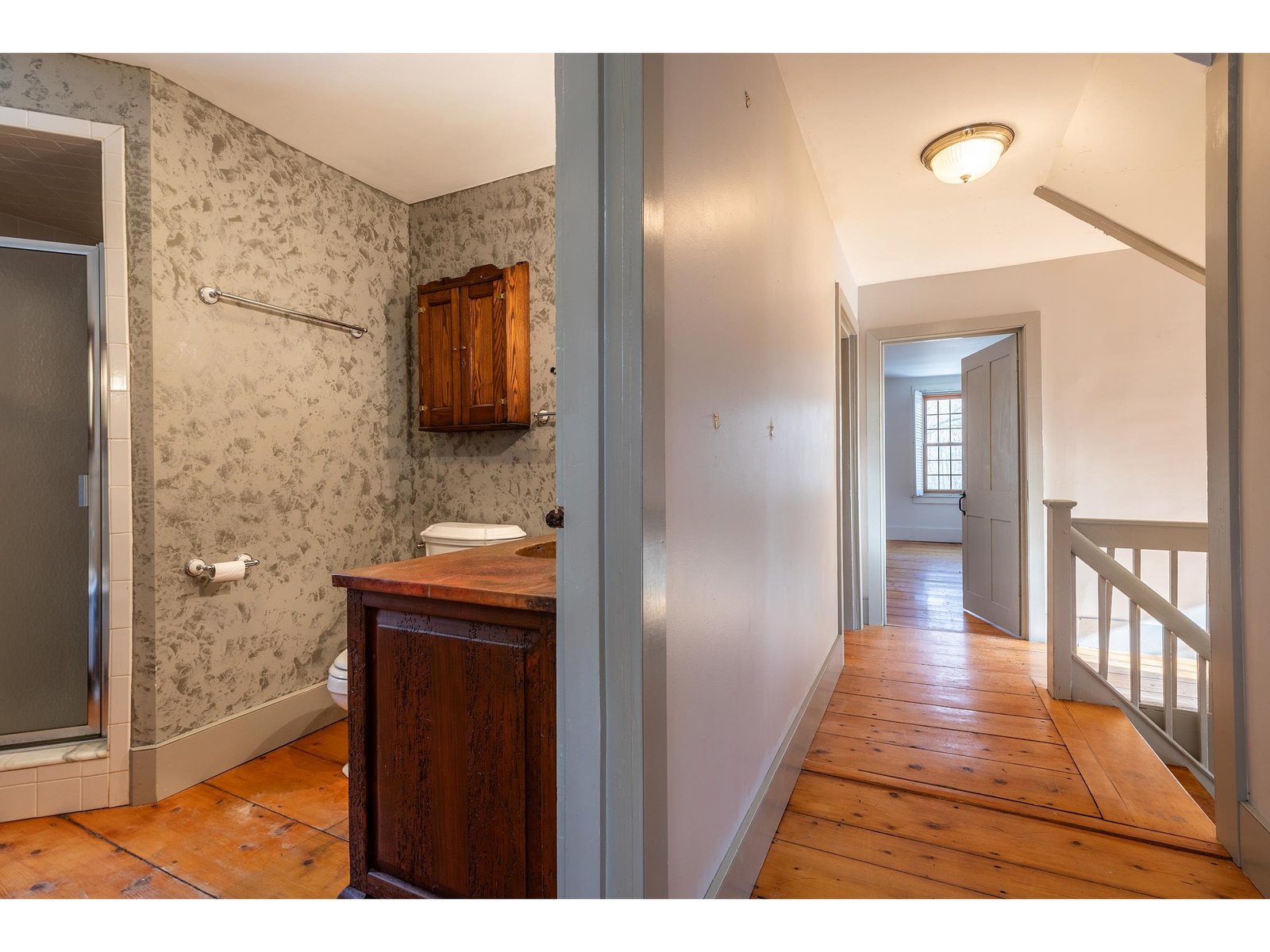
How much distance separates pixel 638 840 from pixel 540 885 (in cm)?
27

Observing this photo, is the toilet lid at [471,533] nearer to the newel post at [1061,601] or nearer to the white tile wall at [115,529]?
the white tile wall at [115,529]

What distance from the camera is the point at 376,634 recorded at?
3.98 feet

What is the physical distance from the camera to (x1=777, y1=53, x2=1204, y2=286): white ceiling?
1808 mm

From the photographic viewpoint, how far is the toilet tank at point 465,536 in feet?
8.07

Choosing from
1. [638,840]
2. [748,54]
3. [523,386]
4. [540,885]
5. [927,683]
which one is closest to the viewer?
[638,840]

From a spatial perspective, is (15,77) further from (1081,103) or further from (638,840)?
(1081,103)

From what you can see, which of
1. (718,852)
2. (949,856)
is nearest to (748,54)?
(718,852)

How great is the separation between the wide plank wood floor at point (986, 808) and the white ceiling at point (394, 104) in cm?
247

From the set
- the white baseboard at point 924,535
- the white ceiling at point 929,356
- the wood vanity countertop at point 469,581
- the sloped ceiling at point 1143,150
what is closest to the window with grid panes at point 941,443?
the white ceiling at point 929,356

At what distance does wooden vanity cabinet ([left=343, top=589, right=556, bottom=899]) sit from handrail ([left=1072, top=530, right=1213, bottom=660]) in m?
2.26

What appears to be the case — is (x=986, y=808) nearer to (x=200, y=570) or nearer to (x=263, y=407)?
(x=200, y=570)

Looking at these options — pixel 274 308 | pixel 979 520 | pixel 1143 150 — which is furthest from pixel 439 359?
pixel 979 520

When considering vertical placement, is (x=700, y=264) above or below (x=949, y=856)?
above

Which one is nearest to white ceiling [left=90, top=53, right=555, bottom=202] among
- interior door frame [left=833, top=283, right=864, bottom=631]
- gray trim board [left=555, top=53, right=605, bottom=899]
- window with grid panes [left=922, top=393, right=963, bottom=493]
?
gray trim board [left=555, top=53, right=605, bottom=899]
